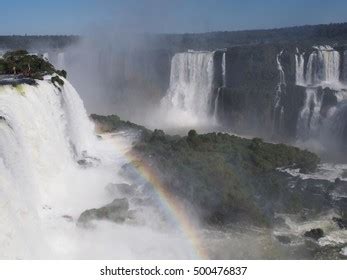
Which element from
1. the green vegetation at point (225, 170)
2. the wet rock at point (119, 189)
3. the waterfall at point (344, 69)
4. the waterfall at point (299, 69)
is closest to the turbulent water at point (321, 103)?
the waterfall at point (299, 69)

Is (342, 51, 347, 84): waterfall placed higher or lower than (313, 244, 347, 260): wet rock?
higher

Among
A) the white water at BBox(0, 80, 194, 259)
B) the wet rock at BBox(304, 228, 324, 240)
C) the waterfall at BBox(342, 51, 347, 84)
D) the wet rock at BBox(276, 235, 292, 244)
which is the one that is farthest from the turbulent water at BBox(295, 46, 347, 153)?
the white water at BBox(0, 80, 194, 259)

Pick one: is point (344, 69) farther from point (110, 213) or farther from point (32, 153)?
point (32, 153)

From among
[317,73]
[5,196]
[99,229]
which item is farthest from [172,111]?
[5,196]

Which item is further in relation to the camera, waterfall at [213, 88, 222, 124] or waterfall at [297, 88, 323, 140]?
waterfall at [213, 88, 222, 124]

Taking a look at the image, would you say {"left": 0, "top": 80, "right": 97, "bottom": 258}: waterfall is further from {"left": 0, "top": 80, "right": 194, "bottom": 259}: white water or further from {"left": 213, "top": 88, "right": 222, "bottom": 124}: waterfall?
{"left": 213, "top": 88, "right": 222, "bottom": 124}: waterfall

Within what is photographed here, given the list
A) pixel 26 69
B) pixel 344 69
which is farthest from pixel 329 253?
pixel 344 69
